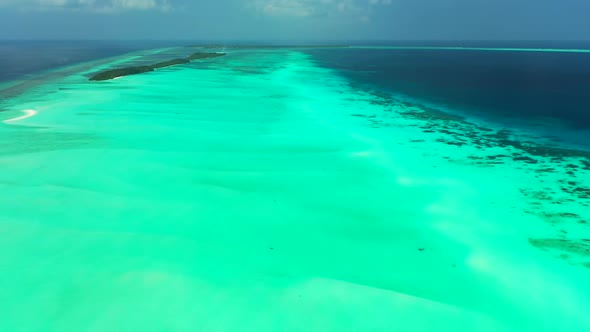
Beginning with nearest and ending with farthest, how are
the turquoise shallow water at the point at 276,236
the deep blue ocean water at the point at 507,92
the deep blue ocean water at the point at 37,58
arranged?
the turquoise shallow water at the point at 276,236 < the deep blue ocean water at the point at 507,92 < the deep blue ocean water at the point at 37,58

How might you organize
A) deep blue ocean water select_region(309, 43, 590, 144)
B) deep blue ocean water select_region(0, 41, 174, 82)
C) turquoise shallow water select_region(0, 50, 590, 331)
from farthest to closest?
deep blue ocean water select_region(0, 41, 174, 82), deep blue ocean water select_region(309, 43, 590, 144), turquoise shallow water select_region(0, 50, 590, 331)

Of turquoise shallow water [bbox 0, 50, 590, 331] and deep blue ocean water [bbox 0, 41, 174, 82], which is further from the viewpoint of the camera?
deep blue ocean water [bbox 0, 41, 174, 82]

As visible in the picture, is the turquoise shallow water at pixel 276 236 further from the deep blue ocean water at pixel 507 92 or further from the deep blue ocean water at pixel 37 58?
the deep blue ocean water at pixel 37 58

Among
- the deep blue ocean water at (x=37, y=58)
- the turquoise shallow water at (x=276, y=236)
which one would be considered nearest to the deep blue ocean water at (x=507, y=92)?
the turquoise shallow water at (x=276, y=236)

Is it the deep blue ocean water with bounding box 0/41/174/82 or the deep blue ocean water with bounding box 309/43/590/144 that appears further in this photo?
the deep blue ocean water with bounding box 0/41/174/82

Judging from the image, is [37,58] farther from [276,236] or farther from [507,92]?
[276,236]

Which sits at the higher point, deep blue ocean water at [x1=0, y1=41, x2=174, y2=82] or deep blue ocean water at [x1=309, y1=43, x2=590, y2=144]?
deep blue ocean water at [x1=0, y1=41, x2=174, y2=82]

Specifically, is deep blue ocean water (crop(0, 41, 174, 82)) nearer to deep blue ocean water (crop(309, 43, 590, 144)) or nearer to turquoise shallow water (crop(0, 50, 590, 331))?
turquoise shallow water (crop(0, 50, 590, 331))

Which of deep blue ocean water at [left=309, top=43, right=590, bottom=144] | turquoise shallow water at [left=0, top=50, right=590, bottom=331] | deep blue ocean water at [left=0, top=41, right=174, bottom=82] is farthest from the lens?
deep blue ocean water at [left=0, top=41, right=174, bottom=82]

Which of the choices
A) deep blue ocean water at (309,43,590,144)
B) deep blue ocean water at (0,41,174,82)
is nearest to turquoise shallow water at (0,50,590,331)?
deep blue ocean water at (309,43,590,144)

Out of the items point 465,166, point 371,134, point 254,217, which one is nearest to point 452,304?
point 254,217
